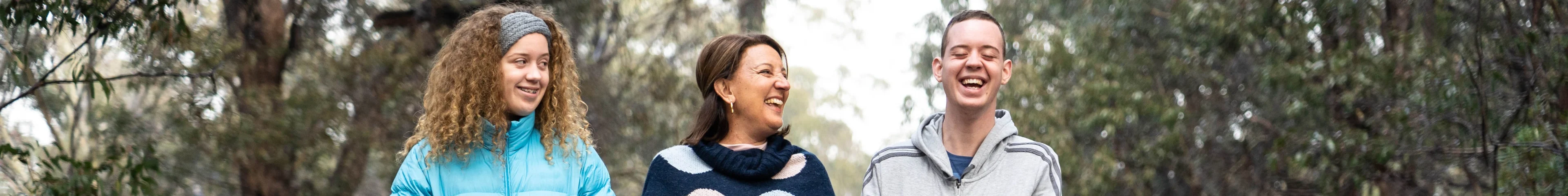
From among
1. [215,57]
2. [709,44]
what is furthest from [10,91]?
[709,44]

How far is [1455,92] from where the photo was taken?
6074 millimetres

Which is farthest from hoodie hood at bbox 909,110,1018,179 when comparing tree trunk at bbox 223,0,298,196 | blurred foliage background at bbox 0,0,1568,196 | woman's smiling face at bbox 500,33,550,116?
tree trunk at bbox 223,0,298,196

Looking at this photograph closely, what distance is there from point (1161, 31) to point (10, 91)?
30.0 feet

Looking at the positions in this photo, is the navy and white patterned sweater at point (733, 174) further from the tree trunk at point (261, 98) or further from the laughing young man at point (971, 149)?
the tree trunk at point (261, 98)

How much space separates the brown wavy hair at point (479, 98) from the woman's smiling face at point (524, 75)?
18 millimetres

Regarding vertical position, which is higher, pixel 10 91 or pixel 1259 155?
pixel 10 91

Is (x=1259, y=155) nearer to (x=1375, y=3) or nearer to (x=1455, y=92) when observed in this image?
(x=1375, y=3)

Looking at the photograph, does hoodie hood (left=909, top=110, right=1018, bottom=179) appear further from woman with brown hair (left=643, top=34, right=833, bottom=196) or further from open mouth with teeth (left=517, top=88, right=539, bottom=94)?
open mouth with teeth (left=517, top=88, right=539, bottom=94)

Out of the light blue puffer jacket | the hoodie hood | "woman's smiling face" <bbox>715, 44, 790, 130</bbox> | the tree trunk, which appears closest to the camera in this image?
the light blue puffer jacket

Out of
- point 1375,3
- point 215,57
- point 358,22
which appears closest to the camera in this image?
point 215,57

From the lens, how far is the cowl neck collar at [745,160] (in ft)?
10.4

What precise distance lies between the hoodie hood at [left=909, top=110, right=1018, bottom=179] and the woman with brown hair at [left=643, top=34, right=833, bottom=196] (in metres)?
0.30

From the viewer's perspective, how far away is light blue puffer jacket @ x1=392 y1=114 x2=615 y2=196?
3.08 metres

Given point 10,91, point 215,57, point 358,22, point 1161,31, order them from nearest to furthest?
point 10,91 < point 215,57 < point 358,22 < point 1161,31
